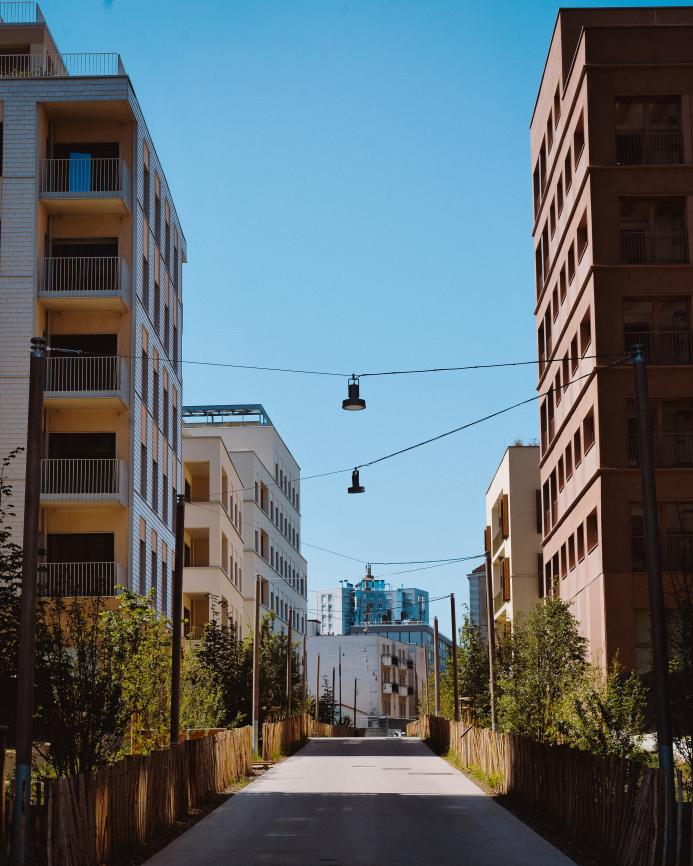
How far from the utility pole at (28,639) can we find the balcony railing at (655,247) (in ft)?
111

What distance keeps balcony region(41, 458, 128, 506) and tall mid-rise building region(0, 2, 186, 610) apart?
1.8 inches

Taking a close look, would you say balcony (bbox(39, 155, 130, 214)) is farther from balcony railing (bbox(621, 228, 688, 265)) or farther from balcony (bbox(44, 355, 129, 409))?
balcony railing (bbox(621, 228, 688, 265))

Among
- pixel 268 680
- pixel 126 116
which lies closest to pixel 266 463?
pixel 268 680

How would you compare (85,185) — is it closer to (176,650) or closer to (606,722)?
(176,650)

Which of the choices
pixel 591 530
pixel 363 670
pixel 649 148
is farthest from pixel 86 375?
pixel 363 670

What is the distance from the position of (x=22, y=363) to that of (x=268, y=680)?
21558 mm

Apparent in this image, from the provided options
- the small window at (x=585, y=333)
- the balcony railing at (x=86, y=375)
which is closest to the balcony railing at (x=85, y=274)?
the balcony railing at (x=86, y=375)

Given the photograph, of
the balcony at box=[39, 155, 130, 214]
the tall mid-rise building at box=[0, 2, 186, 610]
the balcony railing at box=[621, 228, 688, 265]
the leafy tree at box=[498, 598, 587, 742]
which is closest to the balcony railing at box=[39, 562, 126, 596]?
the tall mid-rise building at box=[0, 2, 186, 610]

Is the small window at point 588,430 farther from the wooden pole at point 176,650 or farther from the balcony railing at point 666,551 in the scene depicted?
the wooden pole at point 176,650

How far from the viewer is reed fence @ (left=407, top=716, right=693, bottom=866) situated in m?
15.9

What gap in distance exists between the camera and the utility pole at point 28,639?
15.5 meters

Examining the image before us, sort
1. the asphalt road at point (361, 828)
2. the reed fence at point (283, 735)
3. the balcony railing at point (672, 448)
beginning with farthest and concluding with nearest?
1. the reed fence at point (283, 735)
2. the balcony railing at point (672, 448)
3. the asphalt road at point (361, 828)

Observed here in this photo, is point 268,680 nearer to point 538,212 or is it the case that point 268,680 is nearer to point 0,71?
point 538,212

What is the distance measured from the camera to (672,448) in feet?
152
